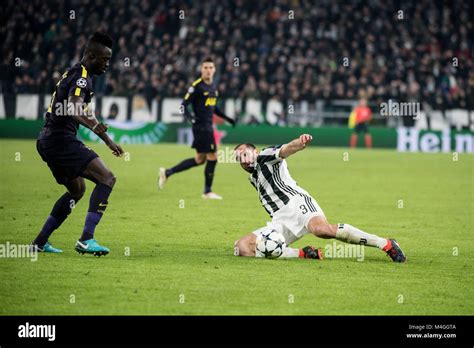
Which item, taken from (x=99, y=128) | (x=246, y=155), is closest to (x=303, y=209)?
(x=246, y=155)

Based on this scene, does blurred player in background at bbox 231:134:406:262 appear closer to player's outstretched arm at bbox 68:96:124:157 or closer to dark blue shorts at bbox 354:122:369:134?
player's outstretched arm at bbox 68:96:124:157

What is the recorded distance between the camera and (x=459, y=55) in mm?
36938

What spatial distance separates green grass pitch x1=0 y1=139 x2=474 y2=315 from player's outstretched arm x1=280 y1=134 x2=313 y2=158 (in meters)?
1.24

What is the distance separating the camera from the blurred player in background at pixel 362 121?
1281 inches

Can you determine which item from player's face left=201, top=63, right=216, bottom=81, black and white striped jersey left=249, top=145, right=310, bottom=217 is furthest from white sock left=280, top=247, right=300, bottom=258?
player's face left=201, top=63, right=216, bottom=81

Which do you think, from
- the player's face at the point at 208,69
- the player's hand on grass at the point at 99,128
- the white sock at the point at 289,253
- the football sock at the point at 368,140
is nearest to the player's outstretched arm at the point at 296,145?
the white sock at the point at 289,253

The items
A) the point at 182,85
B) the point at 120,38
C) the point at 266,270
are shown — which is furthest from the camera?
the point at 120,38

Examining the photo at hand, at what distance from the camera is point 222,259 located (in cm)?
984

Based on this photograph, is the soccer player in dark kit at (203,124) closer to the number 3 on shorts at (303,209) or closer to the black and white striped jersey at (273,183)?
the black and white striped jersey at (273,183)

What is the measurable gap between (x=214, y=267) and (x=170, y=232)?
9.57ft

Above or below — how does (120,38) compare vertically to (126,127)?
above

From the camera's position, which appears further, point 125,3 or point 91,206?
point 125,3
